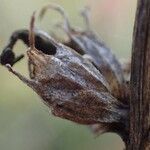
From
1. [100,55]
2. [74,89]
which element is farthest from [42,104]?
[74,89]

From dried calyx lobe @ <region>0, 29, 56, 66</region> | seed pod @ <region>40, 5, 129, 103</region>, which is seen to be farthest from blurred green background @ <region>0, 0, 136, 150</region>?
dried calyx lobe @ <region>0, 29, 56, 66</region>

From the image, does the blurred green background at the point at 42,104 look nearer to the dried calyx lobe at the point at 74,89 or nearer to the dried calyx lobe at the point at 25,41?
the dried calyx lobe at the point at 25,41

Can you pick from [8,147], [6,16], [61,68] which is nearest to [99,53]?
[61,68]

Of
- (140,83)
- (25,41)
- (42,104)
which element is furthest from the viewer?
(42,104)

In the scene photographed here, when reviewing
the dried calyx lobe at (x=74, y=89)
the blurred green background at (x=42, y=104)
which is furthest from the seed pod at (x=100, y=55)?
the blurred green background at (x=42, y=104)

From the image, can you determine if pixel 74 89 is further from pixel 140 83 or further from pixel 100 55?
pixel 100 55

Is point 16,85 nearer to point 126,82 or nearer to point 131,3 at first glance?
point 131,3
